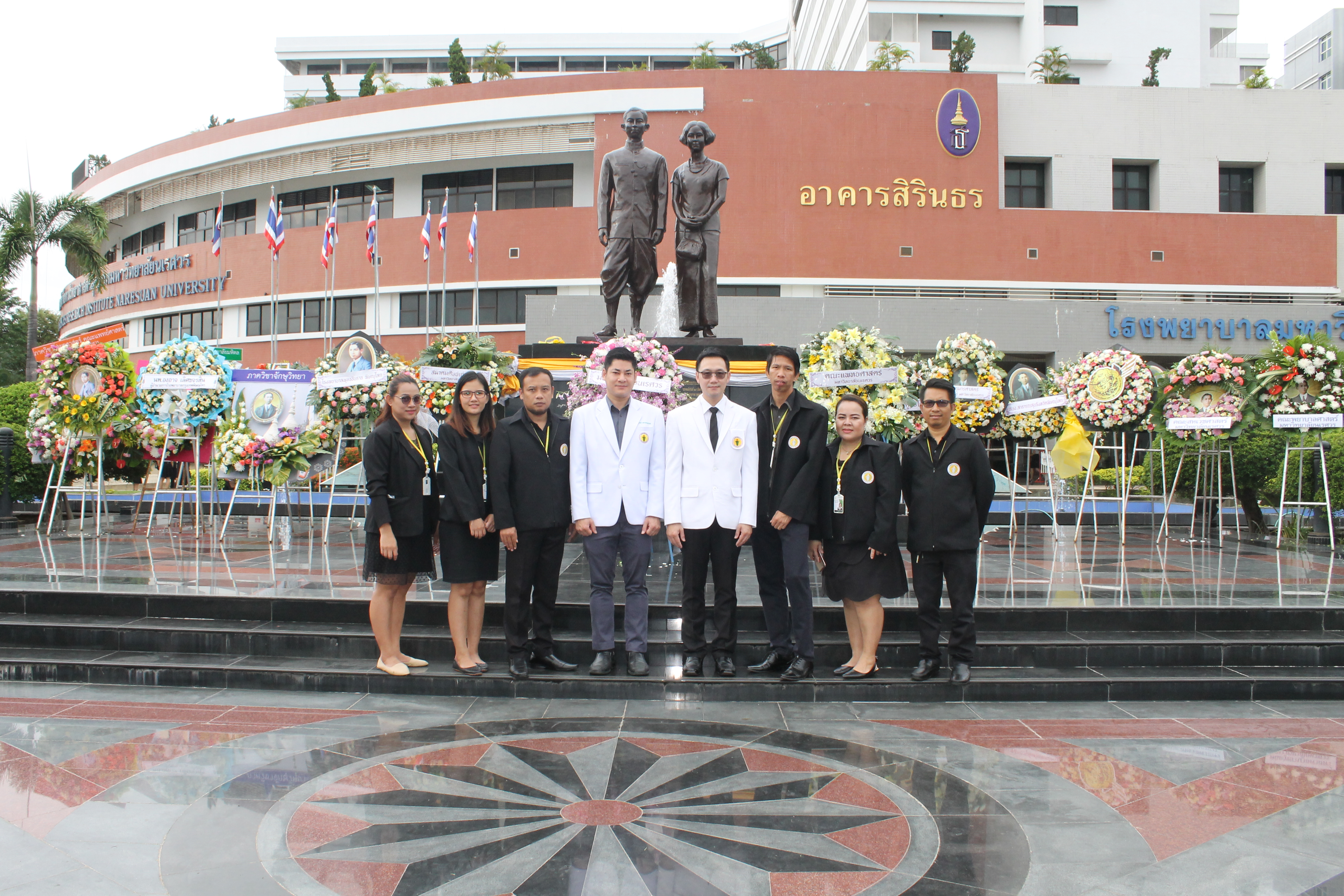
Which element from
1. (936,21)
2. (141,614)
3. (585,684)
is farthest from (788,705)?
(936,21)

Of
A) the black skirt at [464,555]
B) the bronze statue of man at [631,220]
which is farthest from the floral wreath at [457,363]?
the black skirt at [464,555]

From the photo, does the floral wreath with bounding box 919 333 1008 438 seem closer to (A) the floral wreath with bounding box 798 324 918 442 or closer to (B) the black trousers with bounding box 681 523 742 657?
(A) the floral wreath with bounding box 798 324 918 442

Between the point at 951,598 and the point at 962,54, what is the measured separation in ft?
90.7

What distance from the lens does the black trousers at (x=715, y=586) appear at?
16.9ft

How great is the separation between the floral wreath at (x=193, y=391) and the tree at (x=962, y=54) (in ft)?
80.5

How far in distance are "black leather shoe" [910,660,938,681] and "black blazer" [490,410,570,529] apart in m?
2.17

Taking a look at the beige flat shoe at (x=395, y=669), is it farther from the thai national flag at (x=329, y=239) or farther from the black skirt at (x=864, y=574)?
the thai national flag at (x=329, y=239)

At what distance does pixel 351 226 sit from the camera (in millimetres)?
28562

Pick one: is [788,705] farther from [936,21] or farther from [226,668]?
[936,21]

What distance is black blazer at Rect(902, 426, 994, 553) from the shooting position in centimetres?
512

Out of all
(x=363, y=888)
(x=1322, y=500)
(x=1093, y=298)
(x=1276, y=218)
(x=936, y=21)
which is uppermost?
(x=936, y=21)

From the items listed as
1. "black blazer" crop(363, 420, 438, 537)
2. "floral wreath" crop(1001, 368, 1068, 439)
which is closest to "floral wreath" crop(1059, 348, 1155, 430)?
"floral wreath" crop(1001, 368, 1068, 439)

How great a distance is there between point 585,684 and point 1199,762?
301 cm

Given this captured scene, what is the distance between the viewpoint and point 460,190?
28.9 m
